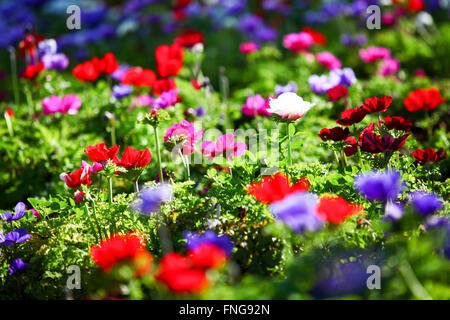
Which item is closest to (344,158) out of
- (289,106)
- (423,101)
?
(289,106)

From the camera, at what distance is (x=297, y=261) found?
1340 mm

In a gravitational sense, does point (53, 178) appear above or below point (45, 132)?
below

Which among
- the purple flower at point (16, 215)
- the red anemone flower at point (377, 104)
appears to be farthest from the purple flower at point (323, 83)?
the purple flower at point (16, 215)

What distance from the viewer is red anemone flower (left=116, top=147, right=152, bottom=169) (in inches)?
75.0

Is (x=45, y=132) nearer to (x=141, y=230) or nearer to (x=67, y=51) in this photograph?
(x=141, y=230)

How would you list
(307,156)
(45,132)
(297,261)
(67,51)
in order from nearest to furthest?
(297,261)
(307,156)
(45,132)
(67,51)

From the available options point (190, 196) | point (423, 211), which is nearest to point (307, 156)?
point (190, 196)

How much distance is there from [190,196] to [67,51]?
5.51m

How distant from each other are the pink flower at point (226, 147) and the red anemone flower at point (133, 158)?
0.32 metres

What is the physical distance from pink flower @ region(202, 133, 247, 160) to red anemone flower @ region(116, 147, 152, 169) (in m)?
0.32

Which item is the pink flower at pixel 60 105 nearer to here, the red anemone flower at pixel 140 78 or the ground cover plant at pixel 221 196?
the ground cover plant at pixel 221 196

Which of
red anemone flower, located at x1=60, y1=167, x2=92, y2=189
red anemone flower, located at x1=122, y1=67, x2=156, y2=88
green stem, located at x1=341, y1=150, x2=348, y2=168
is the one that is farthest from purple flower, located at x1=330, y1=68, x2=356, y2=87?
red anemone flower, located at x1=60, y1=167, x2=92, y2=189

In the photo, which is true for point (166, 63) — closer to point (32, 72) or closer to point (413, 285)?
point (32, 72)

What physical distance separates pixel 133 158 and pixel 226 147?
41 centimetres
